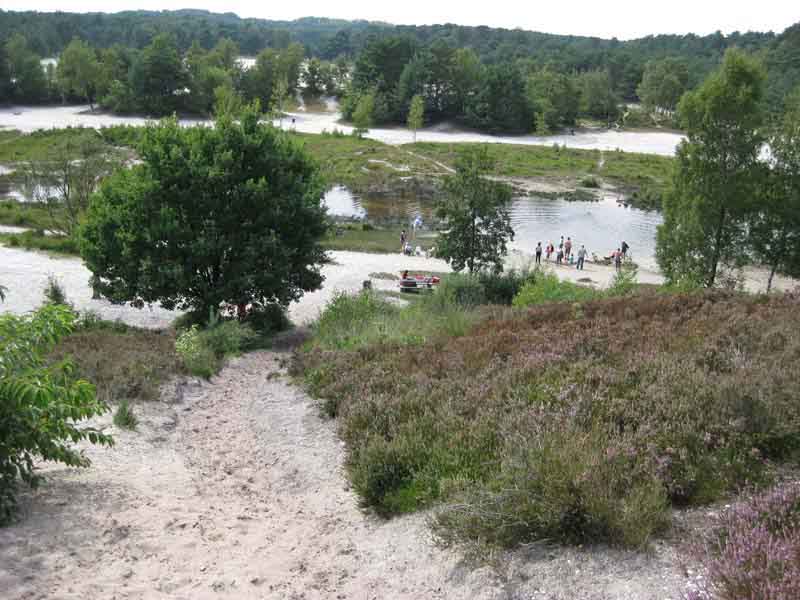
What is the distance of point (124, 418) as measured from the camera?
36.1 ft

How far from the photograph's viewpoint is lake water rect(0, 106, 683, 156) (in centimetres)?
9531

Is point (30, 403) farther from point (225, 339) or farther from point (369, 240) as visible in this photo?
point (369, 240)

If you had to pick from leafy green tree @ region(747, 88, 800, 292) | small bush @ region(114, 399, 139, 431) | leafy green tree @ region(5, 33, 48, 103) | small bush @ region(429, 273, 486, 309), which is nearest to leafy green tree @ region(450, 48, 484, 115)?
leafy green tree @ region(5, 33, 48, 103)

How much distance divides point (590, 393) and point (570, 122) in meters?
108

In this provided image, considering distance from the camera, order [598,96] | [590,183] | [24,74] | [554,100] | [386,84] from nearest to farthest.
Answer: [590,183] < [554,100] < [24,74] < [598,96] < [386,84]

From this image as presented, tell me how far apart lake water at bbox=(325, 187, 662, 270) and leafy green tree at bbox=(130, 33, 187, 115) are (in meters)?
47.7

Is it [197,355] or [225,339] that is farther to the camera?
[225,339]

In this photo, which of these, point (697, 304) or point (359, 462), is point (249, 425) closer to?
point (359, 462)

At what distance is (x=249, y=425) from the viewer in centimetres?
1218

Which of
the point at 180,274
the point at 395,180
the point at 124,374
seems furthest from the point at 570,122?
the point at 124,374

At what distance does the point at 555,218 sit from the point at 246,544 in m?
54.3

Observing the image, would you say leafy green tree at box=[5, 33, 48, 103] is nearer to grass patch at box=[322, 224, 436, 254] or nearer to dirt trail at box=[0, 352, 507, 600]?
grass patch at box=[322, 224, 436, 254]

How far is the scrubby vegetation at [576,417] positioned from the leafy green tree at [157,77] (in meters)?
102

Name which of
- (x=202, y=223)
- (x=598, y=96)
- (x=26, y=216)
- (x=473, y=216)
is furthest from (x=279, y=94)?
(x=202, y=223)
